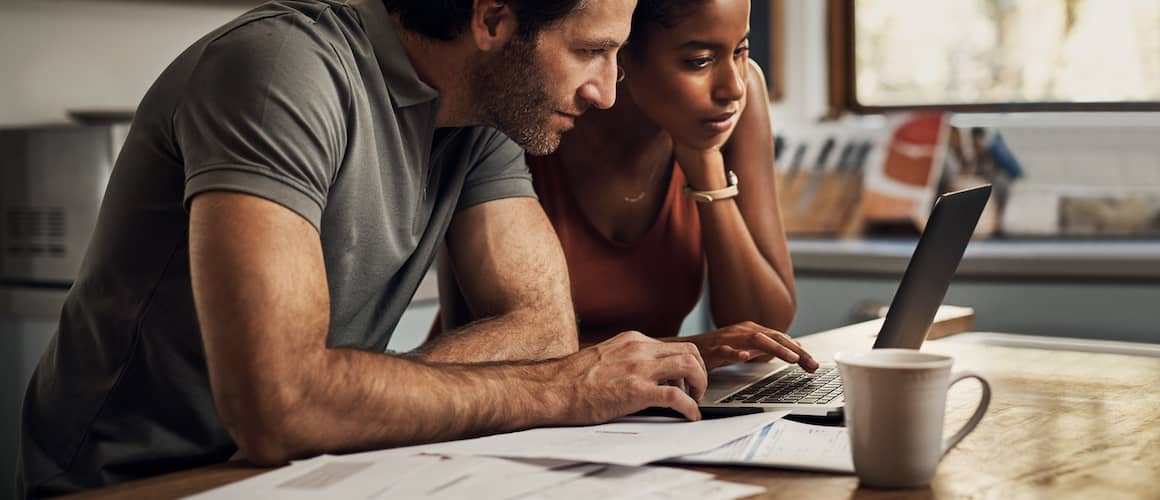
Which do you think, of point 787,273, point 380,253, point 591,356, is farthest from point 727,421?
point 787,273

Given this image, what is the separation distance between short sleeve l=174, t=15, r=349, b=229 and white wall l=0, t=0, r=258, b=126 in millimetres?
1520

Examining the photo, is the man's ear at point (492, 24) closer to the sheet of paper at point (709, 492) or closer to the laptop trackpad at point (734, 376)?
the laptop trackpad at point (734, 376)

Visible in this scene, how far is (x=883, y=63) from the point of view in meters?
3.48

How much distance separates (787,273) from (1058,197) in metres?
1.49

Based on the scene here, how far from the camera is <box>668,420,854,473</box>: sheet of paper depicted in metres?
0.99

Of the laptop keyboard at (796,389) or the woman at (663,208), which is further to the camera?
the woman at (663,208)

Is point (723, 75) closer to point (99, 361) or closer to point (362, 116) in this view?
point (362, 116)

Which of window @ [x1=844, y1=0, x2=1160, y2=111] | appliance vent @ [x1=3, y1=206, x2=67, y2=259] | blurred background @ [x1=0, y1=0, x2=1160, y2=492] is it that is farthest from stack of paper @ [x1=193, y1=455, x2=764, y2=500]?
window @ [x1=844, y1=0, x2=1160, y2=111]

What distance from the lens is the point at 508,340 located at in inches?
58.0

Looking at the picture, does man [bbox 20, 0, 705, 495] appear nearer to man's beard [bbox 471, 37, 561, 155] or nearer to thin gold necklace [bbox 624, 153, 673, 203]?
man's beard [bbox 471, 37, 561, 155]

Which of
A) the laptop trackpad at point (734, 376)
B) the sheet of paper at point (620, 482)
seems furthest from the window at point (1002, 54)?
the sheet of paper at point (620, 482)

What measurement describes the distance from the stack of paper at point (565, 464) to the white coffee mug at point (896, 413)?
6cm

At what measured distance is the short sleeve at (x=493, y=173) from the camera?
1576 mm

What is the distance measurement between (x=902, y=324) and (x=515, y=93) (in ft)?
1.68
